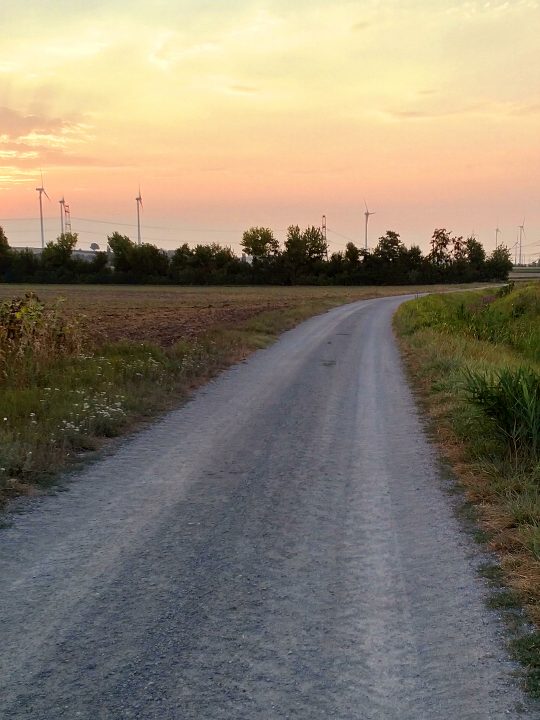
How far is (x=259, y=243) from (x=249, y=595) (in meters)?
115

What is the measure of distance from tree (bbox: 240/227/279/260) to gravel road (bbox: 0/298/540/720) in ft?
357

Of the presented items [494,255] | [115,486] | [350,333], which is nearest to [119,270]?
[494,255]

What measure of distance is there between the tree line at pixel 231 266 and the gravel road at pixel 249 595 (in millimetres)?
98035

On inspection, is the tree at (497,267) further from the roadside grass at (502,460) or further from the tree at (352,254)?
the roadside grass at (502,460)

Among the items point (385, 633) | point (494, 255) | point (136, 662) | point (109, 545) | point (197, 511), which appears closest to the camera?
point (136, 662)

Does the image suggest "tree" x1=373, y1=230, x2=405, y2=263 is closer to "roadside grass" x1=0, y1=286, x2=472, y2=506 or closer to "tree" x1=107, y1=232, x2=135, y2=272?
"tree" x1=107, y1=232, x2=135, y2=272

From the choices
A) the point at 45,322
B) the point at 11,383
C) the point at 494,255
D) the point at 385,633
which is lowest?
the point at 385,633

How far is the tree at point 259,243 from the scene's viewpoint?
114938 millimetres

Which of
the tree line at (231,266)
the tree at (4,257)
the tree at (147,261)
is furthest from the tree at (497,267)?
the tree at (4,257)

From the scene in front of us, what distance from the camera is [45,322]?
12750 mm

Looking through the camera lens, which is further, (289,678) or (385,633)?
(385,633)

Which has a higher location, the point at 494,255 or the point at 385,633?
the point at 494,255

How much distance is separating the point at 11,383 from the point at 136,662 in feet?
26.3

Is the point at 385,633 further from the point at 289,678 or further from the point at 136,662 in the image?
the point at 136,662
